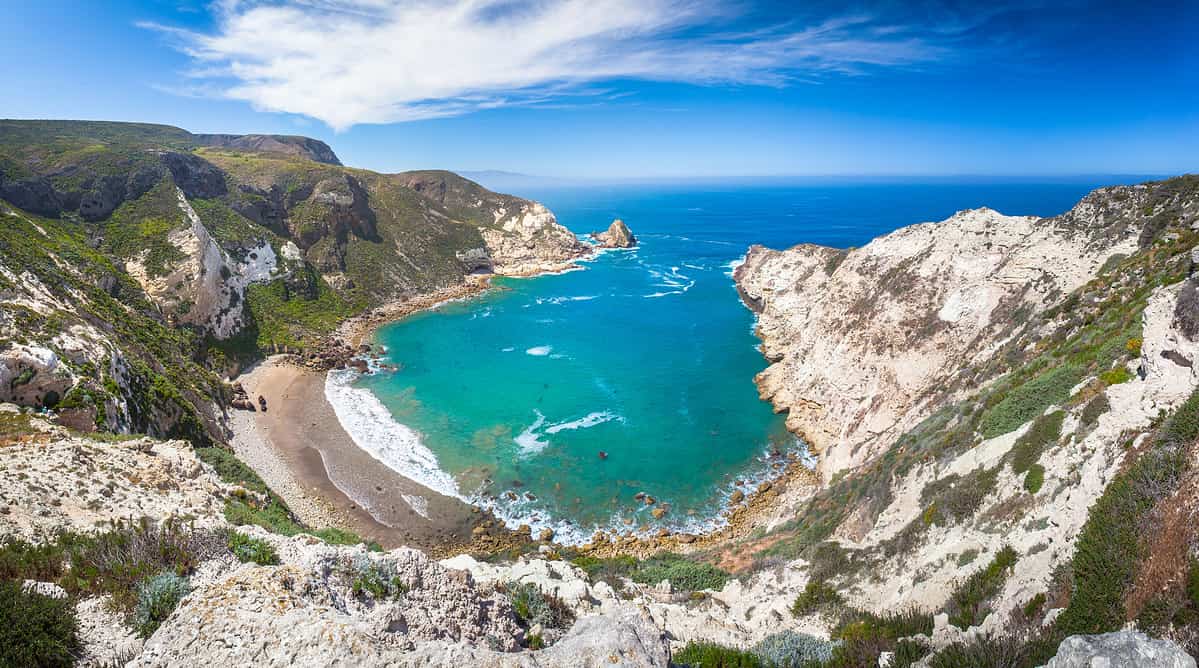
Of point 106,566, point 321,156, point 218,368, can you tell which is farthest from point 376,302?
point 321,156

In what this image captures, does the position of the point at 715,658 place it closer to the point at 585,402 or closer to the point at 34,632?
the point at 34,632

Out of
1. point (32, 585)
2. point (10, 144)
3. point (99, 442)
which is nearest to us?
point (32, 585)

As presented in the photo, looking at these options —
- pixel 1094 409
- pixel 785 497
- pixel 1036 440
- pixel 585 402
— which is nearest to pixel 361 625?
pixel 1036 440

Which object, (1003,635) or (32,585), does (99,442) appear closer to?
(32,585)

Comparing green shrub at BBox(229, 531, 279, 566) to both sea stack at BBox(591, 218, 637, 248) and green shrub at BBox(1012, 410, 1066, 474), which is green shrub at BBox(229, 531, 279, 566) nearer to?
green shrub at BBox(1012, 410, 1066, 474)

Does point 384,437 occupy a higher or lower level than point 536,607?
lower

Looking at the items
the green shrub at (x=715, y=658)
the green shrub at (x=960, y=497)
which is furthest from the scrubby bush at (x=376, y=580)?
the green shrub at (x=960, y=497)
